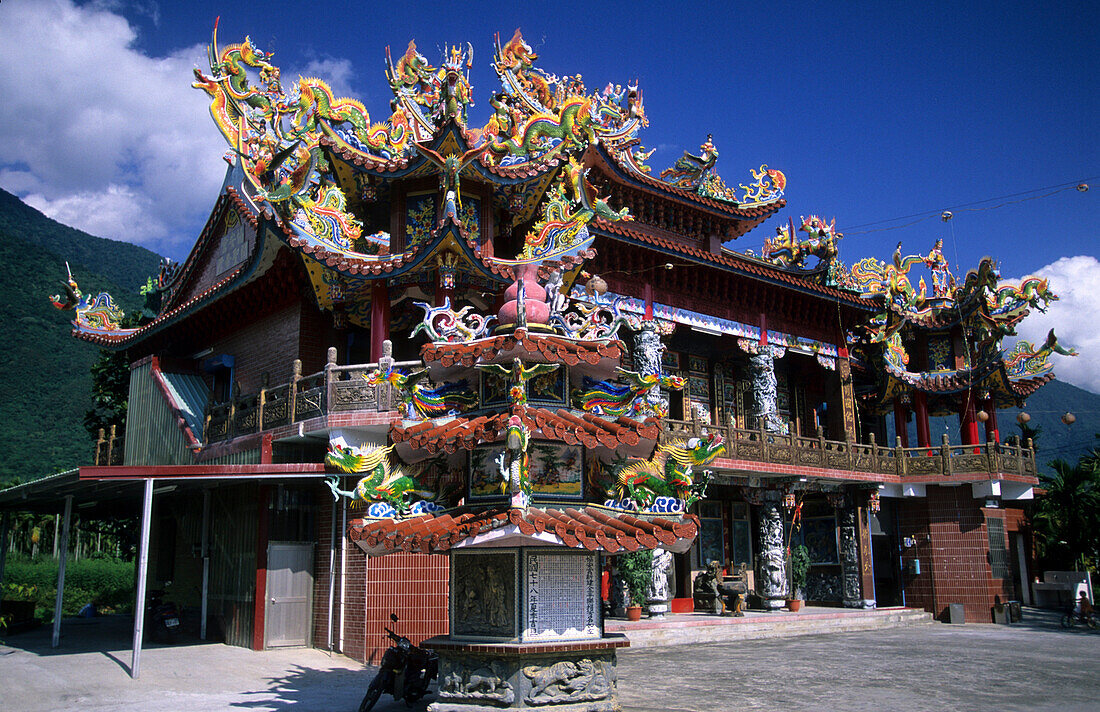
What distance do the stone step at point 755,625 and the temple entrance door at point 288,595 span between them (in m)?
6.13

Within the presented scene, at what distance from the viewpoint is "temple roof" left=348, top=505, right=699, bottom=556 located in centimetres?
849

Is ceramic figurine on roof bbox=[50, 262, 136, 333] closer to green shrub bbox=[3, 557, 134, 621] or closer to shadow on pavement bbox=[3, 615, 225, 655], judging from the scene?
shadow on pavement bbox=[3, 615, 225, 655]

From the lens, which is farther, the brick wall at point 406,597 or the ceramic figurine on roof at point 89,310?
the ceramic figurine on roof at point 89,310

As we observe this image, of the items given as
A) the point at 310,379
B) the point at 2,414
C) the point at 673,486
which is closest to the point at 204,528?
the point at 310,379

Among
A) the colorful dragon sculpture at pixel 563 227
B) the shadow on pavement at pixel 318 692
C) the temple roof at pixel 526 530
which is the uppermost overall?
the colorful dragon sculpture at pixel 563 227

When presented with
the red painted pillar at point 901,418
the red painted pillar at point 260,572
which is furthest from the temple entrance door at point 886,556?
the red painted pillar at point 260,572

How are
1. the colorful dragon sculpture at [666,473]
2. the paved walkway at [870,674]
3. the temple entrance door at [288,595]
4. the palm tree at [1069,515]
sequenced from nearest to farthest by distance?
the colorful dragon sculpture at [666,473] < the paved walkway at [870,674] < the temple entrance door at [288,595] < the palm tree at [1069,515]

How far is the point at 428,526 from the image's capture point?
9.05 m

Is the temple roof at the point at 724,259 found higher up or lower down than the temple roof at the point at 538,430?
higher up

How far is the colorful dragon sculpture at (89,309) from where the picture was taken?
23.0 m

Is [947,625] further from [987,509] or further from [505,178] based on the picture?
[505,178]

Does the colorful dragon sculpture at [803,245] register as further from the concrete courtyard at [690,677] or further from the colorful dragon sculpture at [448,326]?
the colorful dragon sculpture at [448,326]

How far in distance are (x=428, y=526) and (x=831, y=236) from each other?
19800mm

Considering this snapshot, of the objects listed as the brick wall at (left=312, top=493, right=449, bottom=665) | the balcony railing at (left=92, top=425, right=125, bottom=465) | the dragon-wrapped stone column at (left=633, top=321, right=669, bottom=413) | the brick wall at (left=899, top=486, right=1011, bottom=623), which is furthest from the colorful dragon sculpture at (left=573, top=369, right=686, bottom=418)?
the brick wall at (left=899, top=486, right=1011, bottom=623)
